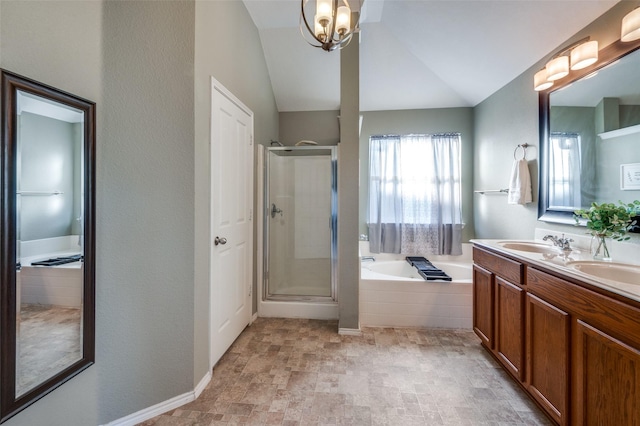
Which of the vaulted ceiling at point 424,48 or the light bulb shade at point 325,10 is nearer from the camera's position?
the light bulb shade at point 325,10

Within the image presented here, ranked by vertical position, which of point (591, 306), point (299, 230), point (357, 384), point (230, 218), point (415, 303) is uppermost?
point (230, 218)

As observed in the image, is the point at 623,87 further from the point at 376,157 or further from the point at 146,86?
the point at 146,86

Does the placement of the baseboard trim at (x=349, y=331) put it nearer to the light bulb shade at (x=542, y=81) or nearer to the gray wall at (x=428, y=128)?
the gray wall at (x=428, y=128)

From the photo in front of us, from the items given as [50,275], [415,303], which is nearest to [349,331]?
[415,303]

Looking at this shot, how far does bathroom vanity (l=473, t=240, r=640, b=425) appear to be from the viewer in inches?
39.9

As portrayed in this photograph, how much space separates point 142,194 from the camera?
147 centimetres

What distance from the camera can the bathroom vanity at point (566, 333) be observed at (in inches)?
39.9

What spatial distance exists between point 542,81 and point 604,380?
80.8 inches

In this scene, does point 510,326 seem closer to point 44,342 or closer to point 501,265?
point 501,265

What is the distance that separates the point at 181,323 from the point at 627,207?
2.67 m

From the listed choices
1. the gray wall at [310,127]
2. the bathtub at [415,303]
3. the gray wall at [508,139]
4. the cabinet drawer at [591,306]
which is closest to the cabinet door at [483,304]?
the bathtub at [415,303]

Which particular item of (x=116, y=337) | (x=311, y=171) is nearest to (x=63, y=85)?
(x=116, y=337)

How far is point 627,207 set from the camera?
150 cm

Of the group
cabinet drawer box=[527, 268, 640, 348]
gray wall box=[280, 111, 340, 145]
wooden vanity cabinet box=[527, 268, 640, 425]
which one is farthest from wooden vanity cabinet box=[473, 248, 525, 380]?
gray wall box=[280, 111, 340, 145]
